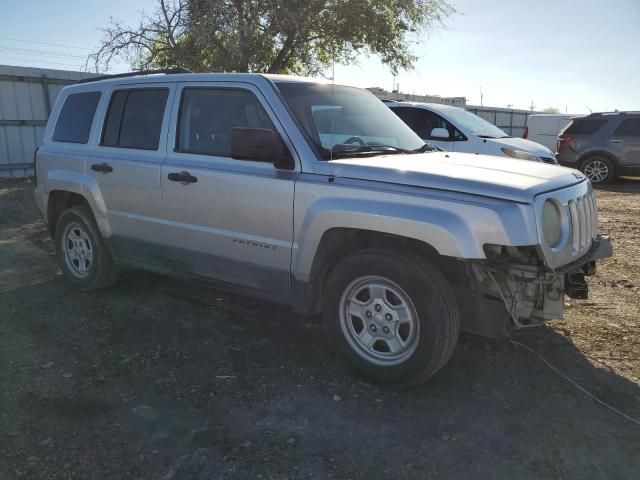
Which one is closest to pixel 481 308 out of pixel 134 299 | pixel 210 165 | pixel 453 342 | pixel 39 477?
pixel 453 342

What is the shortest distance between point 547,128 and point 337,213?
777 inches

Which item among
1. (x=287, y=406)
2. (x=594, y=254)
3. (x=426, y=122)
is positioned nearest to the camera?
(x=287, y=406)

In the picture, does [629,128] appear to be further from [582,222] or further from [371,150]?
[371,150]

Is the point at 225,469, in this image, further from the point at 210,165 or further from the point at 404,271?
the point at 210,165

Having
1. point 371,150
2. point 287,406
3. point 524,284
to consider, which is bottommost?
point 287,406

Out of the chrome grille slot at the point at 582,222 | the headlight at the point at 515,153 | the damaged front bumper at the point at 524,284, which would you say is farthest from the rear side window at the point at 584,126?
the damaged front bumper at the point at 524,284

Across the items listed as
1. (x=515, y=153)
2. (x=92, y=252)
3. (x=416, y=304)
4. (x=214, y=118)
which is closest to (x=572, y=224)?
(x=416, y=304)

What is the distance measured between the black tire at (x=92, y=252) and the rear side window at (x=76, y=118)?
71 centimetres

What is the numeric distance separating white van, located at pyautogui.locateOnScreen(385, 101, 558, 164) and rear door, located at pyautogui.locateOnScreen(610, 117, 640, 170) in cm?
479

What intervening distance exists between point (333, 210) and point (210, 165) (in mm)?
1195

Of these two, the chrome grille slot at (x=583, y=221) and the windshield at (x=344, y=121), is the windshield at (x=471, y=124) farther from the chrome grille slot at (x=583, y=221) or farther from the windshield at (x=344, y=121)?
the chrome grille slot at (x=583, y=221)

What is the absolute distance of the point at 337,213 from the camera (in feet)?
11.2

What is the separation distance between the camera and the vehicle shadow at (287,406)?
2764 millimetres

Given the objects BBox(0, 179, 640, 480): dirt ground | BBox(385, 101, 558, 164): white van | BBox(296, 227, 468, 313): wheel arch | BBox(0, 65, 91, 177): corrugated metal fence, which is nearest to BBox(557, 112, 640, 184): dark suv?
BBox(385, 101, 558, 164): white van
